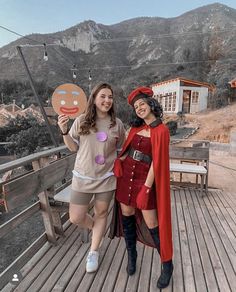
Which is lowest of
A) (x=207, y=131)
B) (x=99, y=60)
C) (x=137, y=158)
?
(x=207, y=131)

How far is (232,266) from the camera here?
88.9 inches

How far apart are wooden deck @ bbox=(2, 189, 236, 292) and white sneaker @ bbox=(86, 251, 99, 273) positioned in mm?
41

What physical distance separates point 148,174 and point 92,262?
91 cm

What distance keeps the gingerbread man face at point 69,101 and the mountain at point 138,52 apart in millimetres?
25471

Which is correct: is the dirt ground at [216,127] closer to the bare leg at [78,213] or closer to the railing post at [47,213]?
the railing post at [47,213]

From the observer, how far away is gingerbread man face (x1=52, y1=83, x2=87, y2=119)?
81.2 inches

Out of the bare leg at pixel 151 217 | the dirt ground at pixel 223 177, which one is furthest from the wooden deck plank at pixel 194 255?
the dirt ground at pixel 223 177

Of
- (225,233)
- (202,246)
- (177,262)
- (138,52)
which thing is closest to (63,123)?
(177,262)

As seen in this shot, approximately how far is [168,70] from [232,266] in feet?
163

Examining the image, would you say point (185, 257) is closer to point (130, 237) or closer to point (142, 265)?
point (142, 265)

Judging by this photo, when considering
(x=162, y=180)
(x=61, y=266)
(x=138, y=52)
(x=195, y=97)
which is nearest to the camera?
(x=162, y=180)

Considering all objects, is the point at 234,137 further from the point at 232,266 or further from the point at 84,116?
the point at 84,116

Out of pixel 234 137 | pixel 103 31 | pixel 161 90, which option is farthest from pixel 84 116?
pixel 103 31

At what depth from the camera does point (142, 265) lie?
88.4 inches
